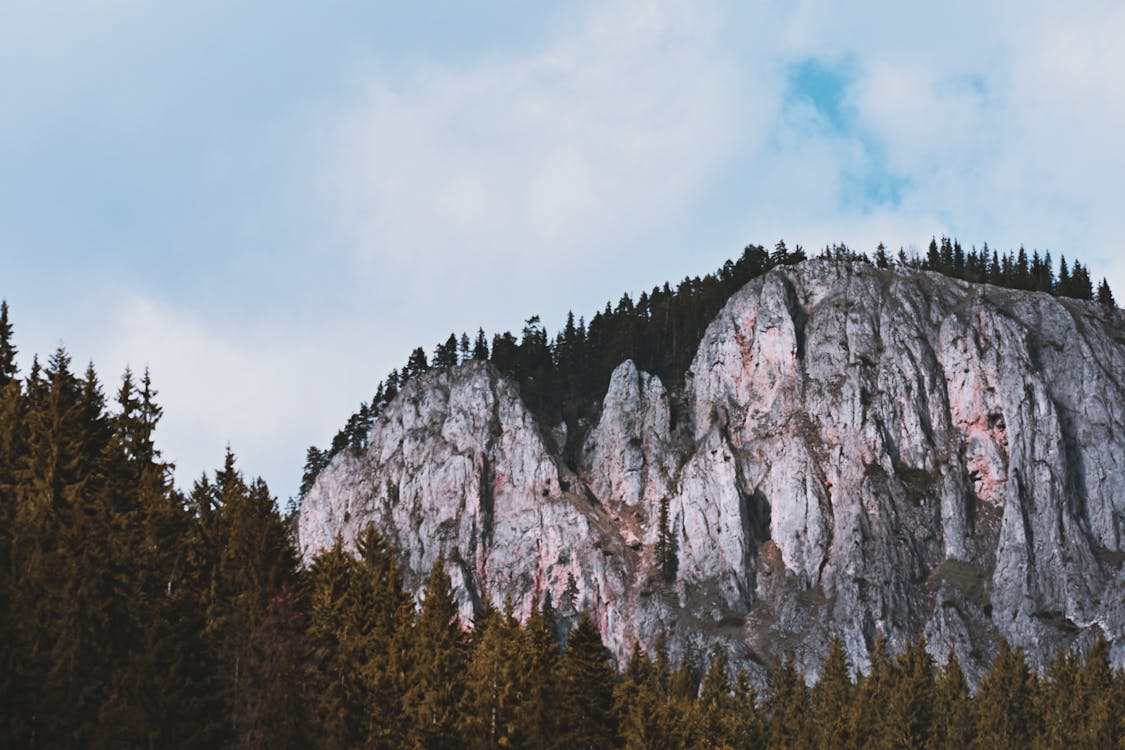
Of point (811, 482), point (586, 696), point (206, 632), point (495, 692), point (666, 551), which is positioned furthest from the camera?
point (811, 482)

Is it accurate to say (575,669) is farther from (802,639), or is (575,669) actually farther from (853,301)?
(853,301)

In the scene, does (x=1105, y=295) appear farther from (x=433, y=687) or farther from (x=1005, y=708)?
(x=433, y=687)

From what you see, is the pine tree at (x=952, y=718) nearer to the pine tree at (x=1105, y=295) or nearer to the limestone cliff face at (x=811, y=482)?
the limestone cliff face at (x=811, y=482)

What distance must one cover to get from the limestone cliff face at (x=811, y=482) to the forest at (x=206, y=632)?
92.2 meters

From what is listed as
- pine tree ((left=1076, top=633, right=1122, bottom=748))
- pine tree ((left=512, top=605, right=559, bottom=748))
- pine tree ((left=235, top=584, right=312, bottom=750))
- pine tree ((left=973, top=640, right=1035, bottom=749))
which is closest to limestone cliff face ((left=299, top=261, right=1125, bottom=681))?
pine tree ((left=1076, top=633, right=1122, bottom=748))

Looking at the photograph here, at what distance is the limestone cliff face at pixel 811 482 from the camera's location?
152500mm

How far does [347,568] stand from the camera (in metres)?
54.7

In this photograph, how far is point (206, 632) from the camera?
38.4m

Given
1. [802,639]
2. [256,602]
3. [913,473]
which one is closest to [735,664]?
[802,639]

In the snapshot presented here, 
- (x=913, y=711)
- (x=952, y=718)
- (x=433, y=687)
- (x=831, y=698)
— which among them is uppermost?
(x=831, y=698)

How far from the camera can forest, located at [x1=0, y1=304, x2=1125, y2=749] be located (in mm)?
33469

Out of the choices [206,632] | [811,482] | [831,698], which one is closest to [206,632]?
[206,632]

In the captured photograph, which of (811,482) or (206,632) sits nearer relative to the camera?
(206,632)

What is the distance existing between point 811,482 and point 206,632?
136488mm
